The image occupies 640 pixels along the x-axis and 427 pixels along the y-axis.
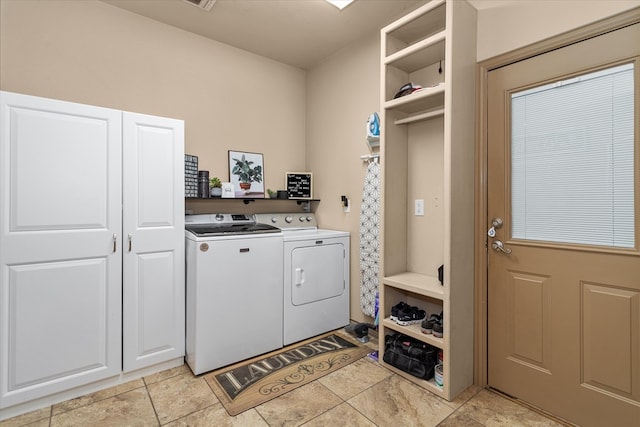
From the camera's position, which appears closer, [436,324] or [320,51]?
[436,324]

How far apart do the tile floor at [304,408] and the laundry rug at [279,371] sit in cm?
6

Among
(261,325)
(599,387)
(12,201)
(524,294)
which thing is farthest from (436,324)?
(12,201)

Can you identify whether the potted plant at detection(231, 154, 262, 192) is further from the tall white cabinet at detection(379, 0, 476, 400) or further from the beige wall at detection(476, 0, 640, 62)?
the beige wall at detection(476, 0, 640, 62)

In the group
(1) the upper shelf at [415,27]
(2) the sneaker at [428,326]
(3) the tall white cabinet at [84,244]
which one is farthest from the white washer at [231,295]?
(1) the upper shelf at [415,27]

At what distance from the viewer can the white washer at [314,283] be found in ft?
8.92

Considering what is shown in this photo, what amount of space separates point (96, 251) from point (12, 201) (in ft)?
1.67

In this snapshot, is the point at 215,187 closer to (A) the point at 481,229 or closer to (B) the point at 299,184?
(B) the point at 299,184

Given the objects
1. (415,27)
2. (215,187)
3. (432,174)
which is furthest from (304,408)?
(415,27)

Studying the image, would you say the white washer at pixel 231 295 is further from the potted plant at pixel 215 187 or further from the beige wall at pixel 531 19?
the beige wall at pixel 531 19

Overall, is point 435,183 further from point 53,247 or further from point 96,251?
point 53,247

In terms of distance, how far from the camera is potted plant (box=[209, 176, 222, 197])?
9.60 feet

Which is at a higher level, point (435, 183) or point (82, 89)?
point (82, 89)

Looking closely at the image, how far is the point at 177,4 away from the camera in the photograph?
252 cm

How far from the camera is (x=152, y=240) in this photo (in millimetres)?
2264
